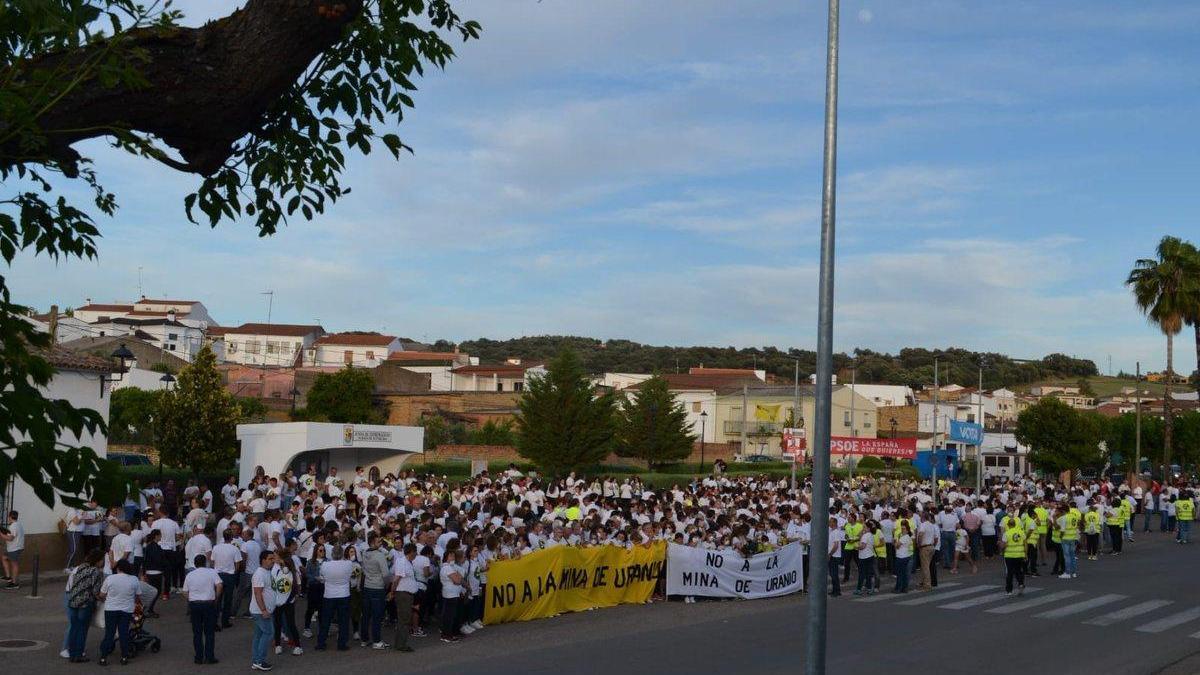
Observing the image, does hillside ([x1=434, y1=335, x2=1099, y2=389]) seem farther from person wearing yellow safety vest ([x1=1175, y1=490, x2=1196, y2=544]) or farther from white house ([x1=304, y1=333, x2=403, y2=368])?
person wearing yellow safety vest ([x1=1175, y1=490, x2=1196, y2=544])

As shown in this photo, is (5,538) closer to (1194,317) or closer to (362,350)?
(1194,317)

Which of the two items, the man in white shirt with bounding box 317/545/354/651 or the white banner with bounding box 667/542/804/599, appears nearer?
the man in white shirt with bounding box 317/545/354/651

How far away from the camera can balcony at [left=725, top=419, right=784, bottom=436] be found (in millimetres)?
92744

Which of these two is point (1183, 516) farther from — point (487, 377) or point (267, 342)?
point (267, 342)

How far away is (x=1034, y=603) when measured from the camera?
2222cm

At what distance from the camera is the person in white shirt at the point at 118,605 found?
14570mm

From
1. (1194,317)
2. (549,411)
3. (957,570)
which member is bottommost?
(957,570)

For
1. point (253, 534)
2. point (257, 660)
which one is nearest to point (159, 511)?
point (253, 534)

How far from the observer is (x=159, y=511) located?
789 inches

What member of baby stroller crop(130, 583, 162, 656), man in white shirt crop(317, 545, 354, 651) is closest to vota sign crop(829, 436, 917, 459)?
man in white shirt crop(317, 545, 354, 651)

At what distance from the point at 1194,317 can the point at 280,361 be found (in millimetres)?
104655

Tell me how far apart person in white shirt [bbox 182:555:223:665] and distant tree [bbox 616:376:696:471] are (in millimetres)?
51848

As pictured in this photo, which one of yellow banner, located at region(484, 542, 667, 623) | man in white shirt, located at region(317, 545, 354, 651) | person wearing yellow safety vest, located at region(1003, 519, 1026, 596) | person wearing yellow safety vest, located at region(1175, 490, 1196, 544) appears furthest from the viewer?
person wearing yellow safety vest, located at region(1175, 490, 1196, 544)

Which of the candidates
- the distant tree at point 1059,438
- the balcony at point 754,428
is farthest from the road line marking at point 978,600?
the balcony at point 754,428
